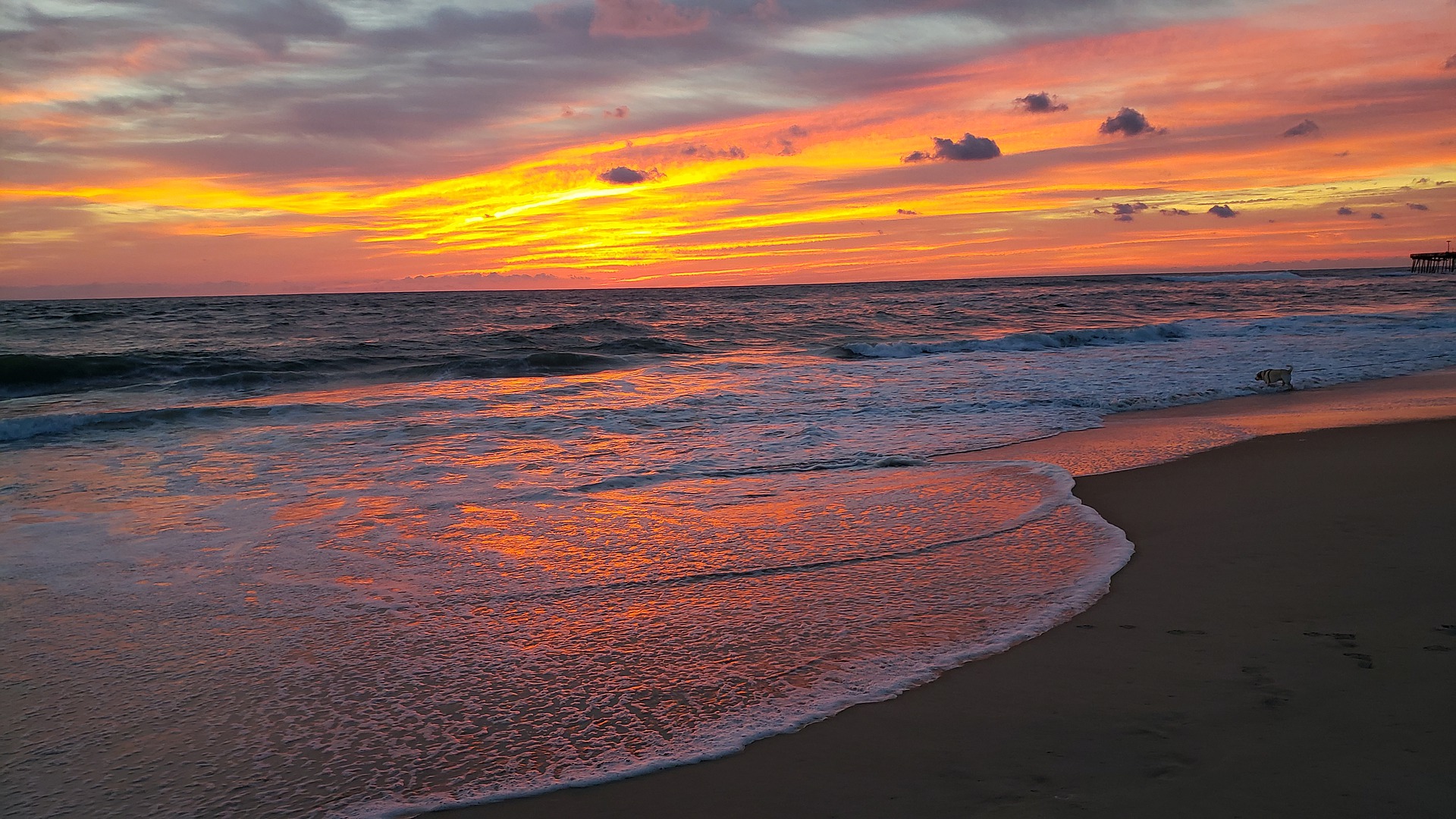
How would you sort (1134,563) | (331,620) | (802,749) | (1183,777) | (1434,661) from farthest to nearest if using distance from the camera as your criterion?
(1134,563)
(331,620)
(1434,661)
(802,749)
(1183,777)

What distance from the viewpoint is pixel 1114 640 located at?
422 cm

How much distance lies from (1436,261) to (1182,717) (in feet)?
336

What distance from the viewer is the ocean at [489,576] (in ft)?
11.1

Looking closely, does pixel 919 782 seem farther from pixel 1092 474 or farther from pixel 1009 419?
pixel 1009 419

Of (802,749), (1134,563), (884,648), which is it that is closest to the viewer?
(802,749)

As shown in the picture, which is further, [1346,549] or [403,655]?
[1346,549]

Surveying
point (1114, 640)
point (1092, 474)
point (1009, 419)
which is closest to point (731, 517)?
point (1114, 640)

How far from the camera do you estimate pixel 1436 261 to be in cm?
8069

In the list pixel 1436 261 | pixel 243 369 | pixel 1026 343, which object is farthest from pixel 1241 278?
pixel 243 369

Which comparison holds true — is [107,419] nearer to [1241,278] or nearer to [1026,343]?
[1026,343]

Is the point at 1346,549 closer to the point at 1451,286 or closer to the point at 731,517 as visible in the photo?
the point at 731,517

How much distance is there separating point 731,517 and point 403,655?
3024 mm

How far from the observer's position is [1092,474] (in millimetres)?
8203

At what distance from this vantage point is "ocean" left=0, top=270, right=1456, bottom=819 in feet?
11.1
